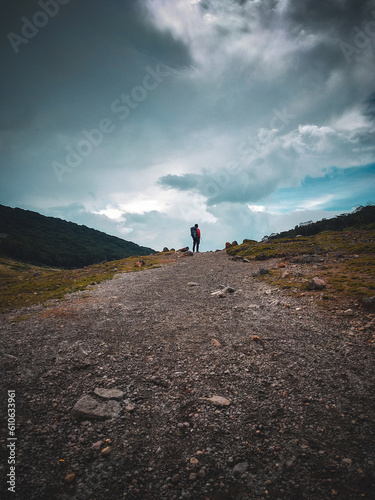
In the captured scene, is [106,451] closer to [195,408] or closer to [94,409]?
[94,409]

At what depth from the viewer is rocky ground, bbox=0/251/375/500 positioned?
14.2ft

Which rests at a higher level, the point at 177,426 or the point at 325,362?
the point at 325,362

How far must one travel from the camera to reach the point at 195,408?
20.3ft

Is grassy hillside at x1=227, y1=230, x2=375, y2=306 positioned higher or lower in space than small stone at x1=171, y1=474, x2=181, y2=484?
higher

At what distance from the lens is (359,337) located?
8.67 meters

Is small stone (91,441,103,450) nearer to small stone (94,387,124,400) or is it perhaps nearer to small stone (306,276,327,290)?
small stone (94,387,124,400)

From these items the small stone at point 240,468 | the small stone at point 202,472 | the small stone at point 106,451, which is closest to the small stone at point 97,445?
the small stone at point 106,451

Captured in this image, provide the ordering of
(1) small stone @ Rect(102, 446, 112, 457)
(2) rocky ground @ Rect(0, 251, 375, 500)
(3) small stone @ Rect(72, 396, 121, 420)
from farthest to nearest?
(3) small stone @ Rect(72, 396, 121, 420) < (1) small stone @ Rect(102, 446, 112, 457) < (2) rocky ground @ Rect(0, 251, 375, 500)

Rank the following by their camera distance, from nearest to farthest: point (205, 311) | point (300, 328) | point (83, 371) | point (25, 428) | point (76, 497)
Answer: point (76, 497) → point (25, 428) → point (83, 371) → point (300, 328) → point (205, 311)

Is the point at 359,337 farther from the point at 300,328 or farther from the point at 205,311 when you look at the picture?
the point at 205,311

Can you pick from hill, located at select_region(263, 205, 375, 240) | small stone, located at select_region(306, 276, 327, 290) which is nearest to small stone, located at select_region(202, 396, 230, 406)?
small stone, located at select_region(306, 276, 327, 290)

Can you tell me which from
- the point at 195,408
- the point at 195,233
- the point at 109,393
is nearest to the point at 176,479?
the point at 195,408

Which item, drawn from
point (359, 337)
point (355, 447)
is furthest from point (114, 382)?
point (359, 337)

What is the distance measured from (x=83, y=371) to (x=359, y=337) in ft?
34.4
